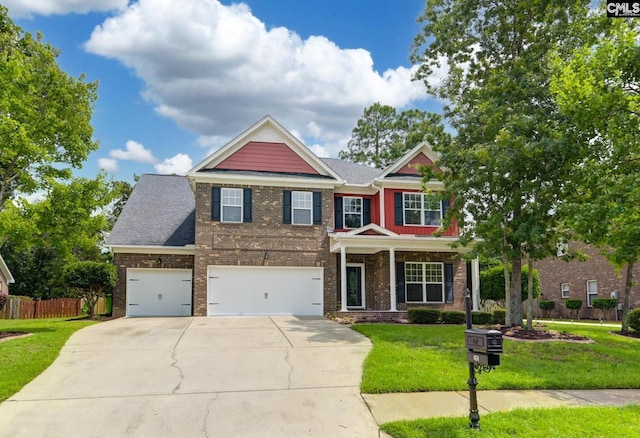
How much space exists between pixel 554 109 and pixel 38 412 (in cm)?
1518

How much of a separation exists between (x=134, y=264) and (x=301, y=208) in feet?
23.4

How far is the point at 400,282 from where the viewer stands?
21.2m

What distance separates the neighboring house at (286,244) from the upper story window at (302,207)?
0.13 ft

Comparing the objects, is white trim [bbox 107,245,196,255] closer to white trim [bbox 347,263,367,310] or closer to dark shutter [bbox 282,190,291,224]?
dark shutter [bbox 282,190,291,224]

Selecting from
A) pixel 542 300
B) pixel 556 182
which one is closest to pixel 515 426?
pixel 556 182

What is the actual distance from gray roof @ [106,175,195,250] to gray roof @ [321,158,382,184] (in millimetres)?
6849

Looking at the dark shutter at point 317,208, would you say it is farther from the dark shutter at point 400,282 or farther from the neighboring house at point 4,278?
the neighboring house at point 4,278

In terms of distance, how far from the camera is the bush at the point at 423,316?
17.9m

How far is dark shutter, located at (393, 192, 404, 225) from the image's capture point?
70.5 ft

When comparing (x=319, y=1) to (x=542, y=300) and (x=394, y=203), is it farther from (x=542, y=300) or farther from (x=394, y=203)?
(x=542, y=300)

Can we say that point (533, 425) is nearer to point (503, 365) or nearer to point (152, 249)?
point (503, 365)

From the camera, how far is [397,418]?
6.81m

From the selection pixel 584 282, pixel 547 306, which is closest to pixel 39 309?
pixel 547 306

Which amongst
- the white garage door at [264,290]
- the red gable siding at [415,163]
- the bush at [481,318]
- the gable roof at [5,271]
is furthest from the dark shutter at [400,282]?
the gable roof at [5,271]
